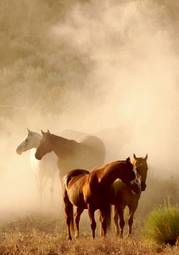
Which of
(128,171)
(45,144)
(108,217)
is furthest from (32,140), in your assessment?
(128,171)

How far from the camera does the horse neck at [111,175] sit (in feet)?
48.5

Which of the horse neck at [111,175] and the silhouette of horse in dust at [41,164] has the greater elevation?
the silhouette of horse in dust at [41,164]

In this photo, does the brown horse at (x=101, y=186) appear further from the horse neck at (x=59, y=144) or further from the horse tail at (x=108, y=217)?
the horse neck at (x=59, y=144)

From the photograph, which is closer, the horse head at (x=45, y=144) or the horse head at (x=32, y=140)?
the horse head at (x=45, y=144)

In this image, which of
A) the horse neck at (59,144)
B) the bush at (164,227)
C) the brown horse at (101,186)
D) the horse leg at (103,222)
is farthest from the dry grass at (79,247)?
the horse neck at (59,144)

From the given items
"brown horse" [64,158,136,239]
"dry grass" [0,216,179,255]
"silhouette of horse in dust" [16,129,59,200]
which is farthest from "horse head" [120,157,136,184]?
"silhouette of horse in dust" [16,129,59,200]

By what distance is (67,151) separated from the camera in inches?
855

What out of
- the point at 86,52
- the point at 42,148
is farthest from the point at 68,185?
the point at 86,52

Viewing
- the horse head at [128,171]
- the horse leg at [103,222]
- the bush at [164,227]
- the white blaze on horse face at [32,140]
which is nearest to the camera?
the bush at [164,227]

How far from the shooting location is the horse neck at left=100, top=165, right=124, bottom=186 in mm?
14797

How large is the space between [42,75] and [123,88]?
9.91 meters

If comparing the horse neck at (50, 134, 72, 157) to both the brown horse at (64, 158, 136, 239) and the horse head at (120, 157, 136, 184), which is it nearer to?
the brown horse at (64, 158, 136, 239)

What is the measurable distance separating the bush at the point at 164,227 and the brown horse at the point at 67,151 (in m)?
7.34

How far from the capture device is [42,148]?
21625 mm
